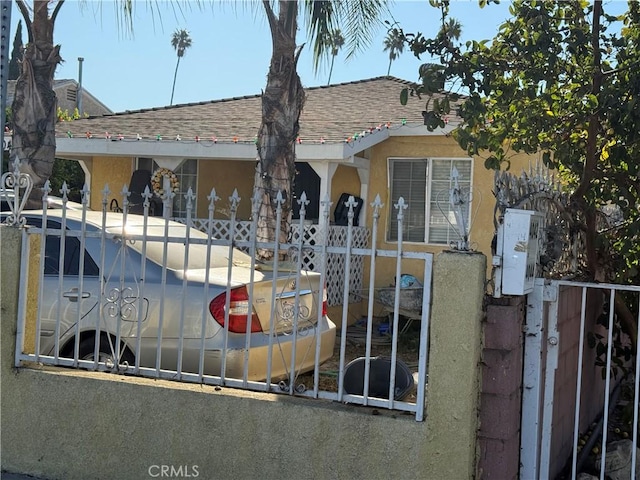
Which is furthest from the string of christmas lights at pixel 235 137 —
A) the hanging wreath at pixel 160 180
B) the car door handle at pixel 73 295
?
the car door handle at pixel 73 295

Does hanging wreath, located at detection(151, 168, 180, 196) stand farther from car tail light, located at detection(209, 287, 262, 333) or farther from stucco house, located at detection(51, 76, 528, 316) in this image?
car tail light, located at detection(209, 287, 262, 333)

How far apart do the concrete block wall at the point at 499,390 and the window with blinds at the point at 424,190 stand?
301 inches

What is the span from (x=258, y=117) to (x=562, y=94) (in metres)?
8.67

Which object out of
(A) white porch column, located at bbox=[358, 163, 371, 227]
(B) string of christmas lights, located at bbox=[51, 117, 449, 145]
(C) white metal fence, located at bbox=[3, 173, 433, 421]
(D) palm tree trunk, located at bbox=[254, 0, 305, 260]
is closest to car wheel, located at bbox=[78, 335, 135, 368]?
(C) white metal fence, located at bbox=[3, 173, 433, 421]

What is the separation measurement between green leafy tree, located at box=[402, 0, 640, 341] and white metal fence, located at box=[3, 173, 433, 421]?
4.70ft

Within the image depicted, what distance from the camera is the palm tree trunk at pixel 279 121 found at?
862 cm

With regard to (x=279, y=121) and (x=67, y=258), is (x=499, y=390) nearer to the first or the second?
(x=67, y=258)

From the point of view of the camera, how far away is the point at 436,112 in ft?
18.1

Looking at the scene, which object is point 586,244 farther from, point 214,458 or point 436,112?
point 214,458

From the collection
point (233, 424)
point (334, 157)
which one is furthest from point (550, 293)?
point (334, 157)

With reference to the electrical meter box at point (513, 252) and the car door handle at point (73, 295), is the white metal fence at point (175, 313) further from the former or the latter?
the electrical meter box at point (513, 252)

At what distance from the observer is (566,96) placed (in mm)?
5656

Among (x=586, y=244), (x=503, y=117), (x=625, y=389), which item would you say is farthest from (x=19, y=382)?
(x=625, y=389)

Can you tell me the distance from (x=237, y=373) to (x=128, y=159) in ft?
31.3
